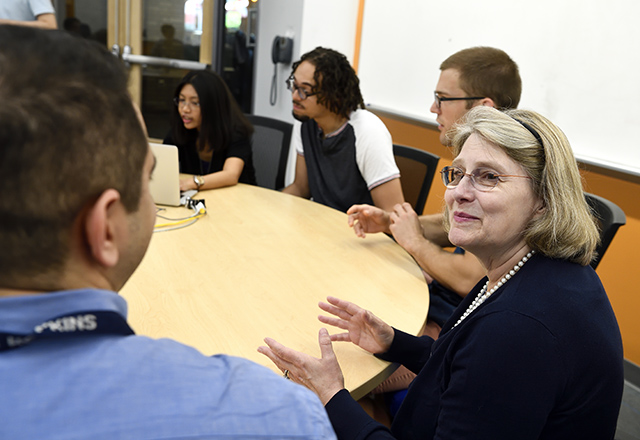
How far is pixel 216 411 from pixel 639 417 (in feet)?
8.24

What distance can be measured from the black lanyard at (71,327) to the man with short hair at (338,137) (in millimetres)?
1833

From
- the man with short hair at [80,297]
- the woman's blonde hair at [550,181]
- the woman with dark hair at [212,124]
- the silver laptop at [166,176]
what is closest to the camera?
the man with short hair at [80,297]

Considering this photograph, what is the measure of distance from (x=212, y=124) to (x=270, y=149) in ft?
1.25

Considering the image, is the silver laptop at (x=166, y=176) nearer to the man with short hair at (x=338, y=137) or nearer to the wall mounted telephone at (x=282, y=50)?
the man with short hair at (x=338, y=137)

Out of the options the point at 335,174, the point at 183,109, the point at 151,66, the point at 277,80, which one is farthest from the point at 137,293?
the point at 151,66

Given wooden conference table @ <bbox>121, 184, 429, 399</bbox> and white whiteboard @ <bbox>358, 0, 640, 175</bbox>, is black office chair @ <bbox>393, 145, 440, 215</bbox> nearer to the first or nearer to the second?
wooden conference table @ <bbox>121, 184, 429, 399</bbox>

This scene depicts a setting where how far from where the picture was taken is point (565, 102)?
2752 mm

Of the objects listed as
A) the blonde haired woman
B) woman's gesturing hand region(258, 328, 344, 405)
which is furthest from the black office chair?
woman's gesturing hand region(258, 328, 344, 405)

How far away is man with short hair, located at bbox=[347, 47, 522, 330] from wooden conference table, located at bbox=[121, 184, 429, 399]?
7 cm

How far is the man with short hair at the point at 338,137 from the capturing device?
233cm

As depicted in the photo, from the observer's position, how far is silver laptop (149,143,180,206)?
6.91ft

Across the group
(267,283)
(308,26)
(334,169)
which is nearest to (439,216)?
(334,169)

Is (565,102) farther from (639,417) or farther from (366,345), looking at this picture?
(366,345)

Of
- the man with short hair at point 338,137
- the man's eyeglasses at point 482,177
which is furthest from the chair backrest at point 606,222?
the man with short hair at point 338,137
